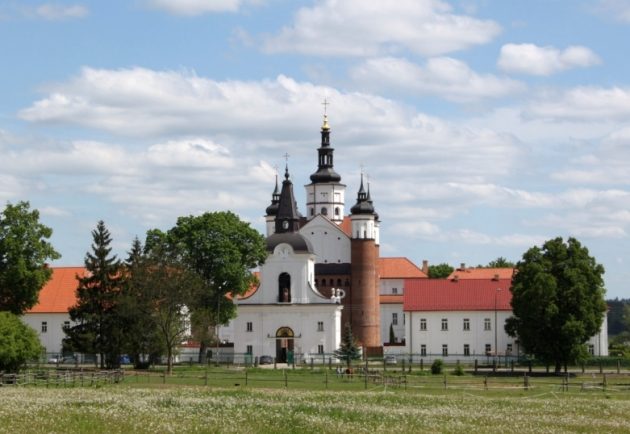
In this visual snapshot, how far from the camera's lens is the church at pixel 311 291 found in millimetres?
99625

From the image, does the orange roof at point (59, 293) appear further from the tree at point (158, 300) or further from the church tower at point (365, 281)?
the tree at point (158, 300)

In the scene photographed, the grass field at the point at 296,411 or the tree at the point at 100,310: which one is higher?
the tree at the point at 100,310

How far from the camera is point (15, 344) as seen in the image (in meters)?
60.3

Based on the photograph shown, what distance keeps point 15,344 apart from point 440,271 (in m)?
108

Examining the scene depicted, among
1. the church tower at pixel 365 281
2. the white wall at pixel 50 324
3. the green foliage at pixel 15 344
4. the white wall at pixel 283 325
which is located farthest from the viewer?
the church tower at pixel 365 281

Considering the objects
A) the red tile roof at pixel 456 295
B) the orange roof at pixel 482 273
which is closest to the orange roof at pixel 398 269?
the orange roof at pixel 482 273

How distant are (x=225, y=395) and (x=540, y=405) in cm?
1213

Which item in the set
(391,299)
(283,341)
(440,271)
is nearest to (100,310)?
(283,341)

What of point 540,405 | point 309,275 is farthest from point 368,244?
A: point 540,405

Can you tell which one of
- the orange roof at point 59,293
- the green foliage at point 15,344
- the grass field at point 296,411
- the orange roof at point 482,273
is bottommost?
the grass field at point 296,411

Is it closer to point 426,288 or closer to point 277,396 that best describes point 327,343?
point 426,288

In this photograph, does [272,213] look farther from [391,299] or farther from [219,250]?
[219,250]

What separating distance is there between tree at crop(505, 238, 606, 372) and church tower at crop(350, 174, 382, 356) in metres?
32.3

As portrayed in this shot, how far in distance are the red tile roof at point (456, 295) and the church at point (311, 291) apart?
5.08 m
